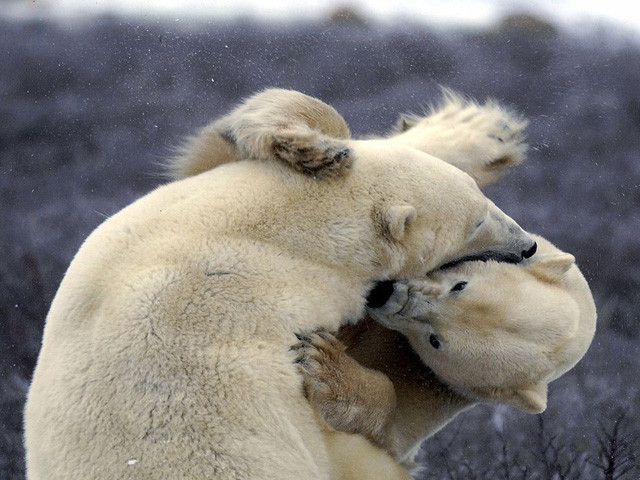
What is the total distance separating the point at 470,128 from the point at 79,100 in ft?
19.8

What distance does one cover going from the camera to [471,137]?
290 cm

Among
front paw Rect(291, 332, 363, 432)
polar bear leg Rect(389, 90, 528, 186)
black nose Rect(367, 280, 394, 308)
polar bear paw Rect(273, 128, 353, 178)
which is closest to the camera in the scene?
front paw Rect(291, 332, 363, 432)

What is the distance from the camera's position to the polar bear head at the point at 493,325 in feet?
7.54

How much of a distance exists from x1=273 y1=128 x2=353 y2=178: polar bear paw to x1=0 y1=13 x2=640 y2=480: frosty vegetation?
5380mm

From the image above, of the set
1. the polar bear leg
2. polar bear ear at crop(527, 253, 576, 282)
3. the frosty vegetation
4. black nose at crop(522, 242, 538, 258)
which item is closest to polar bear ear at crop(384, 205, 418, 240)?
black nose at crop(522, 242, 538, 258)

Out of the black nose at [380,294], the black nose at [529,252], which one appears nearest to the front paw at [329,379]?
the black nose at [380,294]

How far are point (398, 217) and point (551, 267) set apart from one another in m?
0.69

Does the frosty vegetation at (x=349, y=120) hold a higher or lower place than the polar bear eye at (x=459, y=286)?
lower

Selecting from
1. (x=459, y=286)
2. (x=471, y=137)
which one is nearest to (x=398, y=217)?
(x=459, y=286)

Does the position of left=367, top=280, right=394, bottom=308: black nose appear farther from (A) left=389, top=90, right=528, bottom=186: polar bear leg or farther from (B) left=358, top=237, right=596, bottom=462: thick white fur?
(A) left=389, top=90, right=528, bottom=186: polar bear leg

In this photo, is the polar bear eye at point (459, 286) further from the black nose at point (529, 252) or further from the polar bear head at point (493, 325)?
the black nose at point (529, 252)

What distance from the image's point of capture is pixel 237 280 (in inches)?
76.2

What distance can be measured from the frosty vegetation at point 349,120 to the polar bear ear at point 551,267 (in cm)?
503

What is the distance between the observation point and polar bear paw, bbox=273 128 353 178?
2.10 metres
